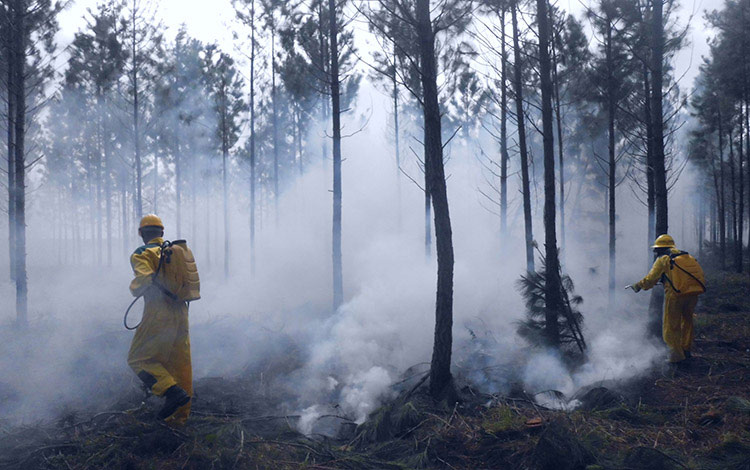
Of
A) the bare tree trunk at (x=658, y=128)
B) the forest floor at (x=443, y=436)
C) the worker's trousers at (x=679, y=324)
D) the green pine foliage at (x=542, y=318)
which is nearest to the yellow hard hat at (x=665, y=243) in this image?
the worker's trousers at (x=679, y=324)

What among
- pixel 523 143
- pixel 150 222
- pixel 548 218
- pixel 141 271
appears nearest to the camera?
pixel 141 271

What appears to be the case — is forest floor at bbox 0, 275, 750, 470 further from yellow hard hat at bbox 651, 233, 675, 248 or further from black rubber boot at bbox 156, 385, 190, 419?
yellow hard hat at bbox 651, 233, 675, 248

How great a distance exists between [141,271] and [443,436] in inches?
133

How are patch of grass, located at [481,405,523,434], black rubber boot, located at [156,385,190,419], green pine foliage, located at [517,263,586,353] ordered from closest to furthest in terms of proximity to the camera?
black rubber boot, located at [156,385,190,419] < patch of grass, located at [481,405,523,434] < green pine foliage, located at [517,263,586,353]

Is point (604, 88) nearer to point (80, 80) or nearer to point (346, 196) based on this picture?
point (346, 196)

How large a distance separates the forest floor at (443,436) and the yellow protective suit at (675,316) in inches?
25.3

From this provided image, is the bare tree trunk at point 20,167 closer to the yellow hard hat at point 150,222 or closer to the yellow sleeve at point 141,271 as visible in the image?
the yellow hard hat at point 150,222

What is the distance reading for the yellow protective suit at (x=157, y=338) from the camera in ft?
15.9

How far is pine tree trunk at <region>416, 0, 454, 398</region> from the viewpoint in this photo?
20.2ft

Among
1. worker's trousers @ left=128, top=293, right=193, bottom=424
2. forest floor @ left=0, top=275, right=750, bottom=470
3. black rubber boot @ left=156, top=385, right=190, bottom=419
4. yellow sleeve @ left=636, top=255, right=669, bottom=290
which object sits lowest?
forest floor @ left=0, top=275, right=750, bottom=470

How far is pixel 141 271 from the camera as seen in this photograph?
16.1 ft

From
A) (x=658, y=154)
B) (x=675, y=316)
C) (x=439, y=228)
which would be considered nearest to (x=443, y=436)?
(x=439, y=228)

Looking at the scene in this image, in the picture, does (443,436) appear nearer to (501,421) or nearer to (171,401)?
(501,421)

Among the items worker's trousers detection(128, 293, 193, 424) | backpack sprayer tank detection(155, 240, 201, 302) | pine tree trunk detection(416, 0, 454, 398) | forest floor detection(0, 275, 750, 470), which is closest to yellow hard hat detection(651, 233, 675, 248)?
forest floor detection(0, 275, 750, 470)
